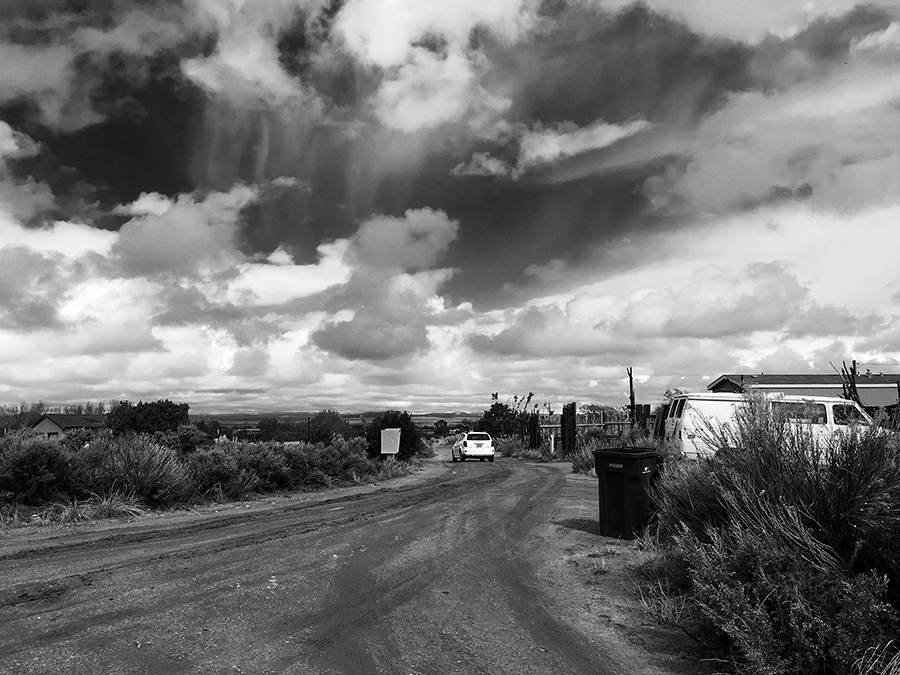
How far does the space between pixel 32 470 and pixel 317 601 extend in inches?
344

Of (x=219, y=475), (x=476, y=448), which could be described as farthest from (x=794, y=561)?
(x=476, y=448)

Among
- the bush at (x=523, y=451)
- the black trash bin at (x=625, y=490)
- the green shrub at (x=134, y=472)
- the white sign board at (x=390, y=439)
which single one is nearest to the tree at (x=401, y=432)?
the white sign board at (x=390, y=439)

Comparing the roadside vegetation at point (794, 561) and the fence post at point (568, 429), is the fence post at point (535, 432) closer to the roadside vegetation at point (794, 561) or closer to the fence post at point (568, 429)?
the fence post at point (568, 429)

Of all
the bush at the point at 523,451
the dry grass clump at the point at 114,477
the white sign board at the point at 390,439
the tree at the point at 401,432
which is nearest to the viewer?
the dry grass clump at the point at 114,477

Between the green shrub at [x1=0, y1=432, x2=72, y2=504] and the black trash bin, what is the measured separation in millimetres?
10226

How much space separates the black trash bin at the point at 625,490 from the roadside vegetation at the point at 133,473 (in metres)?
8.74

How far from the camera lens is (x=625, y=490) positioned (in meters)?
9.95

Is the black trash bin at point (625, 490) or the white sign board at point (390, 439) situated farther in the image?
the white sign board at point (390, 439)

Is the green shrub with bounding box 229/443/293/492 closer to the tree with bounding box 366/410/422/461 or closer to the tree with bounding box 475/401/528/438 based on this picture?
the tree with bounding box 366/410/422/461

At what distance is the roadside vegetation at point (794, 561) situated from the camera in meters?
4.40

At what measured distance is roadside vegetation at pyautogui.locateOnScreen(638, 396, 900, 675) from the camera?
14.4ft

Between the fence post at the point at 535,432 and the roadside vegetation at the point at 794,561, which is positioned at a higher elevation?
the roadside vegetation at the point at 794,561

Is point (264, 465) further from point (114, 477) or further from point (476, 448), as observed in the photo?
point (476, 448)

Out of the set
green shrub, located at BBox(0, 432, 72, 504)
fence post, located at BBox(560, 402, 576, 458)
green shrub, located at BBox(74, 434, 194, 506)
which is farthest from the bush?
green shrub, located at BBox(0, 432, 72, 504)
